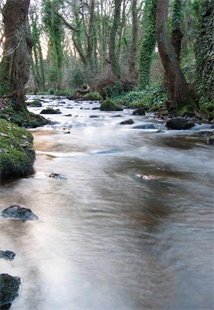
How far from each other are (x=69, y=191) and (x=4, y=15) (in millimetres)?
7135

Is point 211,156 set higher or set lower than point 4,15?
lower

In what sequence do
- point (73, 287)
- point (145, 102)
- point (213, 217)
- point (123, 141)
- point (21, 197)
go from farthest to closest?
point (145, 102) < point (123, 141) < point (21, 197) < point (213, 217) < point (73, 287)

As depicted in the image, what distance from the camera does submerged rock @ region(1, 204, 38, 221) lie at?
10.4 ft

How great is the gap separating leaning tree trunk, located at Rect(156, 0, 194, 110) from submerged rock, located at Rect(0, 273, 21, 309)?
37.6 feet

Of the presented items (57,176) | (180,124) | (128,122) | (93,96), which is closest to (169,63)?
(128,122)

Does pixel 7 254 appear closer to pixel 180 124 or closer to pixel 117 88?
pixel 180 124

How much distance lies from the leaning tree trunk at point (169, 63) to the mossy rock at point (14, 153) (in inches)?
320

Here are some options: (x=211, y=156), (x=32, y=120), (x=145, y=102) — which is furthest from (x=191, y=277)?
(x=145, y=102)

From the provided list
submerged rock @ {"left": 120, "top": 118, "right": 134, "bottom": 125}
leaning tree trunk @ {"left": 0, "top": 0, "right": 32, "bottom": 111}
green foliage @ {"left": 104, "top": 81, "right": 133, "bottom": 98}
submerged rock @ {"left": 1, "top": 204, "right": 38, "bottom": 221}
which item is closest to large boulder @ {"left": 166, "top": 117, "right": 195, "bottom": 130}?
submerged rock @ {"left": 120, "top": 118, "right": 134, "bottom": 125}

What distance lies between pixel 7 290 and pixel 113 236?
113 cm

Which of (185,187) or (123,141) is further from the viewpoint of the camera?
(123,141)

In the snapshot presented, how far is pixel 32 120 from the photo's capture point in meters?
10.6

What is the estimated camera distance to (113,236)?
2930 mm

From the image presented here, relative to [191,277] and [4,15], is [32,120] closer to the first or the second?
[4,15]
